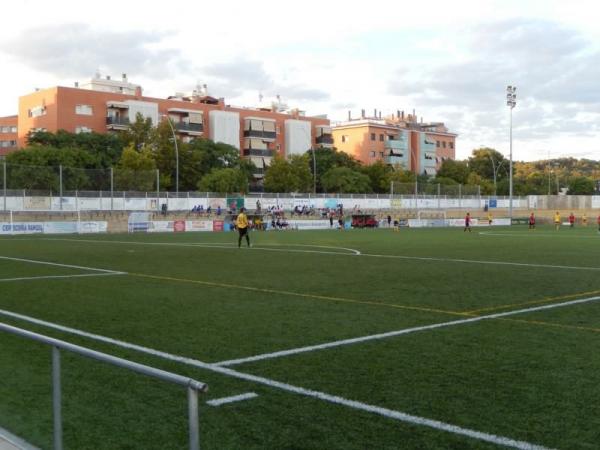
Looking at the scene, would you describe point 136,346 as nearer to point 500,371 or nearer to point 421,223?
point 500,371

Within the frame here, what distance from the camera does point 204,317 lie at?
10719 mm

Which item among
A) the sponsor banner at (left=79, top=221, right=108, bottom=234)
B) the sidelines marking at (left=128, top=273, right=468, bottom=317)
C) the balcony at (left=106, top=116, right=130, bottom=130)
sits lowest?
the sidelines marking at (left=128, top=273, right=468, bottom=317)

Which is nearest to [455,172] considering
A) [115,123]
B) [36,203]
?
[115,123]

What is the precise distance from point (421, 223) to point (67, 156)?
35.9m

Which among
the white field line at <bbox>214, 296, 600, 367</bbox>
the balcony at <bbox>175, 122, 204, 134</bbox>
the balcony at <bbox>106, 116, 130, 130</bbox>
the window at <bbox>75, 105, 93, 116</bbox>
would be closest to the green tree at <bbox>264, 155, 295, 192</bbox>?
the balcony at <bbox>175, 122, 204, 134</bbox>

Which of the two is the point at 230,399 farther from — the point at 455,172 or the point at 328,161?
the point at 455,172

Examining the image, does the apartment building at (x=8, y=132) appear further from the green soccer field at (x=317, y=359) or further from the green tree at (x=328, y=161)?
the green soccer field at (x=317, y=359)

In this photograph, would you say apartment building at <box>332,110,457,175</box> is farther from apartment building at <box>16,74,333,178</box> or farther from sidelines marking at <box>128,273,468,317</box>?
sidelines marking at <box>128,273,468,317</box>

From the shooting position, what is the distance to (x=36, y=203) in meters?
43.6

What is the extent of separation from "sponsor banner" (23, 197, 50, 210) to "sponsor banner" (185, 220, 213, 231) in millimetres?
11766

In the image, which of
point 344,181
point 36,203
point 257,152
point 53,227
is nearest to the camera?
point 36,203

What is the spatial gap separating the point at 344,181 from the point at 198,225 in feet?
116

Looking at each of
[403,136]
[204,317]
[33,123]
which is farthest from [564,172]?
[204,317]

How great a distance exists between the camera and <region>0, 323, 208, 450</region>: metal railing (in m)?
3.28
